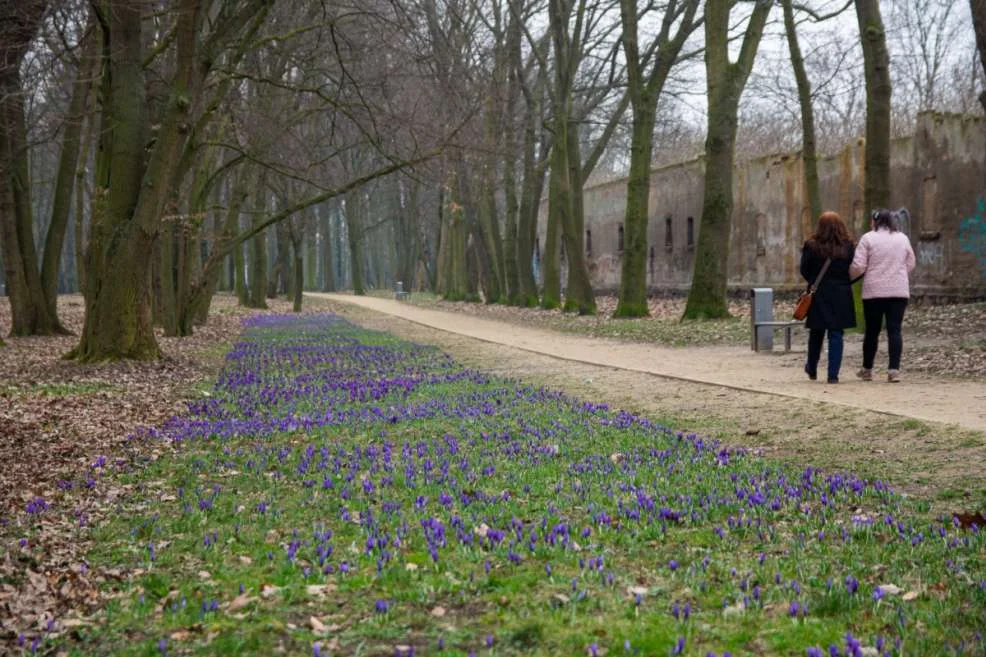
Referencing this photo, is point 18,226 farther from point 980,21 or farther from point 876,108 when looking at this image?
point 980,21

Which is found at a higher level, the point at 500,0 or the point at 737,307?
the point at 500,0

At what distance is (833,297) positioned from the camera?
1321 cm

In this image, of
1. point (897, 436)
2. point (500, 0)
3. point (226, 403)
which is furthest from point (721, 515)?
point (500, 0)

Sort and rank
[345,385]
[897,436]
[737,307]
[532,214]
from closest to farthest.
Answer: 1. [897,436]
2. [345,385]
3. [737,307]
4. [532,214]

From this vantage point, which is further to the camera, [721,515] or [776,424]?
[776,424]

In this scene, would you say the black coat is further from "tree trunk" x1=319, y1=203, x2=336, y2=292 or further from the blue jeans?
"tree trunk" x1=319, y1=203, x2=336, y2=292

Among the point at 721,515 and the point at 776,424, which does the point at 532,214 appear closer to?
the point at 776,424

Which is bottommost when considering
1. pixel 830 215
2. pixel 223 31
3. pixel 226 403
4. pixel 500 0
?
pixel 226 403

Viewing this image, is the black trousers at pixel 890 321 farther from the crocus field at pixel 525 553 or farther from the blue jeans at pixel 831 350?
the crocus field at pixel 525 553

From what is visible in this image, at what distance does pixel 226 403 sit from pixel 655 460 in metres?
6.67

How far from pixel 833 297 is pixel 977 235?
16.8 m

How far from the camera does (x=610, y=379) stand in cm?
1501

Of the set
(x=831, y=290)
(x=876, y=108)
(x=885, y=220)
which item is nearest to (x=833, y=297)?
(x=831, y=290)

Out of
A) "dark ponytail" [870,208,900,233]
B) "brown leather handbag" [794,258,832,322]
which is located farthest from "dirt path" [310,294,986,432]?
"dark ponytail" [870,208,900,233]
